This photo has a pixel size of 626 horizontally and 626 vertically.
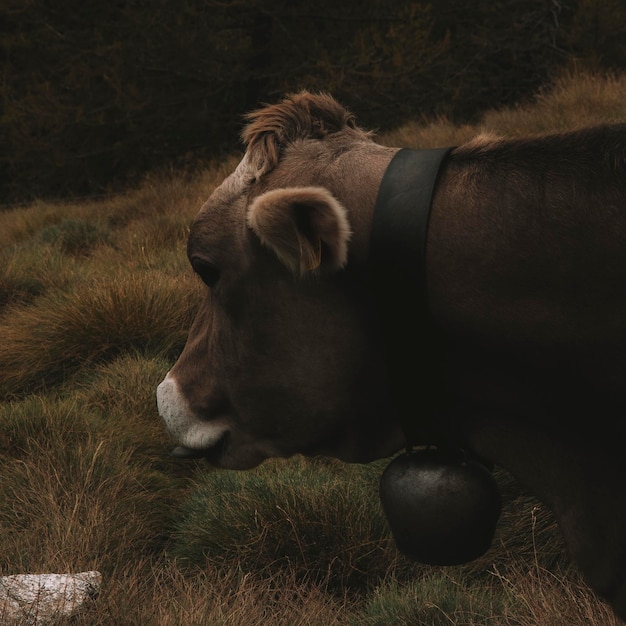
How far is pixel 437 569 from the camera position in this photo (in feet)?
10.1

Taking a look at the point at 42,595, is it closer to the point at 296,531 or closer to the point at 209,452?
the point at 209,452

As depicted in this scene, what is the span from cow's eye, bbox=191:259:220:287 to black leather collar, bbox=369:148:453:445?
43 centimetres

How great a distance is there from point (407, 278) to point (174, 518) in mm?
2304

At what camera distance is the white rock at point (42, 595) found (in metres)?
2.33

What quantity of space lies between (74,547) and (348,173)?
180 cm

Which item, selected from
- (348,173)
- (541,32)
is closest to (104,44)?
(541,32)

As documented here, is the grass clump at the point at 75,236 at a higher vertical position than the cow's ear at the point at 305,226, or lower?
lower

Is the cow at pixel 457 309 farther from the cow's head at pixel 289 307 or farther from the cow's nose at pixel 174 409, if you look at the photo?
the cow's nose at pixel 174 409

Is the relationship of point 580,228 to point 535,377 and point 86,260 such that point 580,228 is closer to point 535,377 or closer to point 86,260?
point 535,377

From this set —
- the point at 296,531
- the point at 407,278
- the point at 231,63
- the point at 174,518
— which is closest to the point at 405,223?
the point at 407,278

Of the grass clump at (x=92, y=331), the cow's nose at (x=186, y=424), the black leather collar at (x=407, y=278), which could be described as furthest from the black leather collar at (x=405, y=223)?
the grass clump at (x=92, y=331)

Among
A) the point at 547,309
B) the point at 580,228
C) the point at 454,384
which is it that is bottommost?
the point at 454,384

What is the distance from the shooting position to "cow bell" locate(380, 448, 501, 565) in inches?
71.3

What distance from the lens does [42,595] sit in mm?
2467
